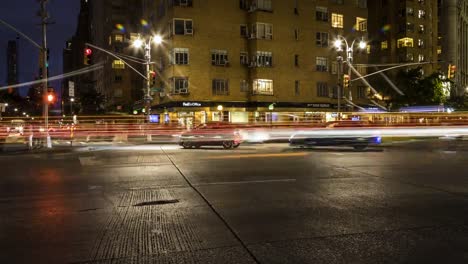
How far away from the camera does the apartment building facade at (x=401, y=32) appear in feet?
247

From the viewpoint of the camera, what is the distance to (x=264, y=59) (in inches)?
1932

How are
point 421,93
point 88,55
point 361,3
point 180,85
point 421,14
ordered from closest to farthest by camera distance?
1. point 88,55
2. point 180,85
3. point 421,93
4. point 361,3
5. point 421,14

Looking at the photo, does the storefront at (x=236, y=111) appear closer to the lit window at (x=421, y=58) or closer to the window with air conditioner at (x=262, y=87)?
the window with air conditioner at (x=262, y=87)

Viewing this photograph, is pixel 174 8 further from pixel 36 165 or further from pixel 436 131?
pixel 36 165

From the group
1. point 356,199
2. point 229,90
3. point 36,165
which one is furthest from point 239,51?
point 356,199

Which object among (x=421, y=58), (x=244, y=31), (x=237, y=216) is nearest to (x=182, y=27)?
(x=244, y=31)

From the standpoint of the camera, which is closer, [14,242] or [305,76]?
[14,242]

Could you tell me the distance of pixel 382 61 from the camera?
258 ft

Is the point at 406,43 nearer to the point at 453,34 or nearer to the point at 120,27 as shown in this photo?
the point at 453,34

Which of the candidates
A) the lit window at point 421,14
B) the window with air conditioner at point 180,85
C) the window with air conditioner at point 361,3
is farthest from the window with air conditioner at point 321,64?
the lit window at point 421,14

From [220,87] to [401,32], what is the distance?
41.0 metres

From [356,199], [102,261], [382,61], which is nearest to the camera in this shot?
[102,261]

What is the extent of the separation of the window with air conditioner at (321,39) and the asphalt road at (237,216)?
40.0m

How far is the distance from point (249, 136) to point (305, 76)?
21204 millimetres
